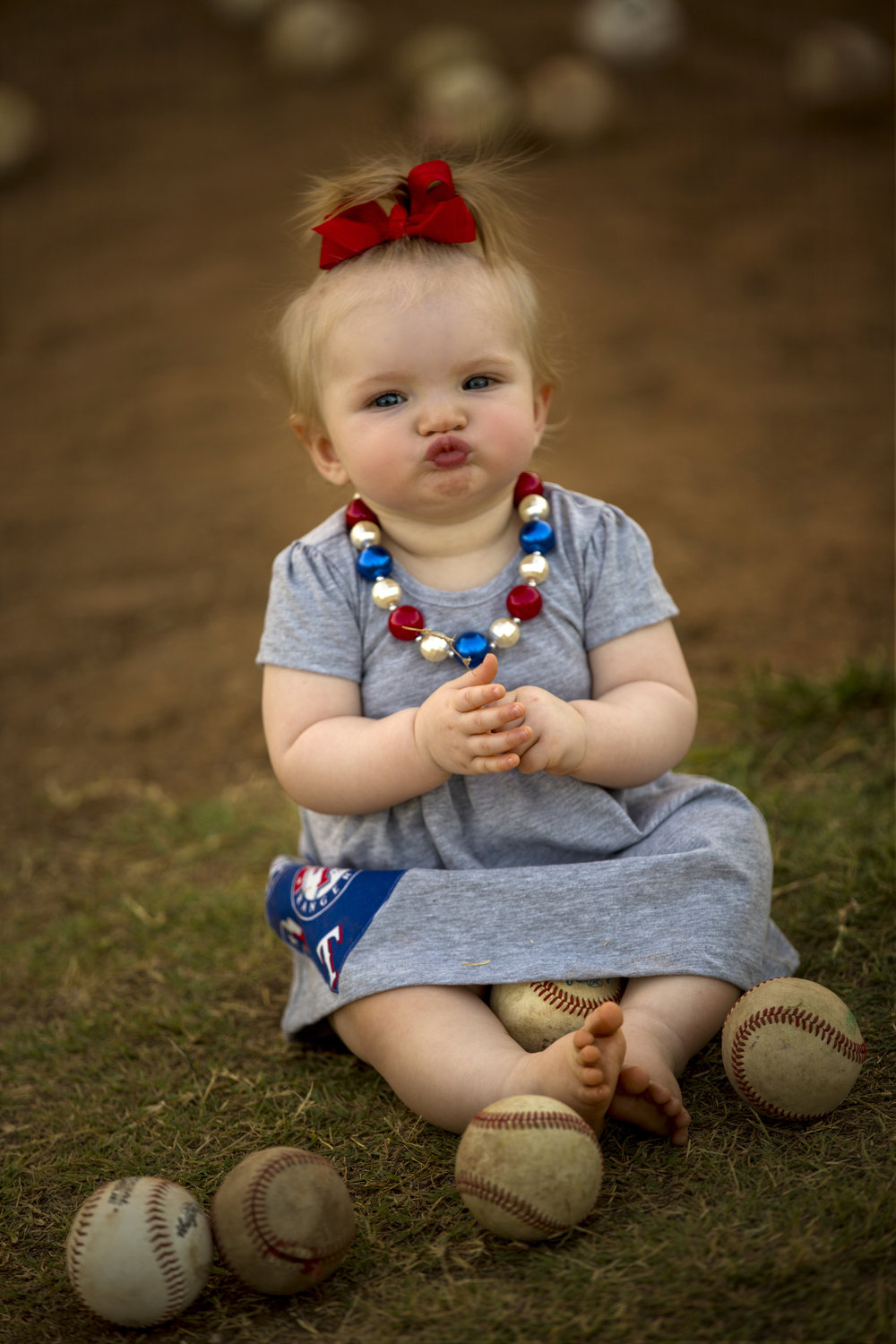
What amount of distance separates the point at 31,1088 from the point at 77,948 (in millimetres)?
566

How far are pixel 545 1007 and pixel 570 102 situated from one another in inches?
298

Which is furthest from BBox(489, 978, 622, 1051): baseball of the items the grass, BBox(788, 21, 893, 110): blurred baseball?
BBox(788, 21, 893, 110): blurred baseball

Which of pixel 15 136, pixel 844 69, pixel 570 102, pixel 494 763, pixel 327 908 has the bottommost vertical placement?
pixel 327 908

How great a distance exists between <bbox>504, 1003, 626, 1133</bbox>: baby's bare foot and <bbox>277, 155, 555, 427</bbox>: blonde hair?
1.21 meters

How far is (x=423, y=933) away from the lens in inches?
86.2

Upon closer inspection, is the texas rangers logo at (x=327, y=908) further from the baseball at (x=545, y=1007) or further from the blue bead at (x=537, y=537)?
the blue bead at (x=537, y=537)

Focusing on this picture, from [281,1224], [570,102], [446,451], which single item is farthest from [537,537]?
[570,102]

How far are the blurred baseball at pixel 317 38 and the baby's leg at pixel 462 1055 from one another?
862 cm

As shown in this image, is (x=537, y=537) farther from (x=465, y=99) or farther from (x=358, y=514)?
(x=465, y=99)

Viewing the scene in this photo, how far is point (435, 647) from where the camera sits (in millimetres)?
2279

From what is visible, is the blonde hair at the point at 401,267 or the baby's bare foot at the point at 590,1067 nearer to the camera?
the baby's bare foot at the point at 590,1067

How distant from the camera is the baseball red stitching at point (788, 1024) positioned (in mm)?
1883

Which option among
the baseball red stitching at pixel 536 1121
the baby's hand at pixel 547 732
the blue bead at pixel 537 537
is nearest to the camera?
the baseball red stitching at pixel 536 1121

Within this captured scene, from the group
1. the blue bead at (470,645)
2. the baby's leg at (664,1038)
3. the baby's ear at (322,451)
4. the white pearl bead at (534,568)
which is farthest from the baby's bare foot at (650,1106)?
the baby's ear at (322,451)
